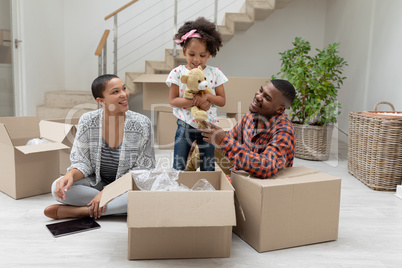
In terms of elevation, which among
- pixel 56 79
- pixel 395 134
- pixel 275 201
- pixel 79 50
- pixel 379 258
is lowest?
pixel 379 258

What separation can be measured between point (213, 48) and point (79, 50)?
3.66 meters

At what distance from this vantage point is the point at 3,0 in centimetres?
378

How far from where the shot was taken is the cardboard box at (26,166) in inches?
79.0

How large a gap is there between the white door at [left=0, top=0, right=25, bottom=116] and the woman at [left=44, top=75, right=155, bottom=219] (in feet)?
8.40

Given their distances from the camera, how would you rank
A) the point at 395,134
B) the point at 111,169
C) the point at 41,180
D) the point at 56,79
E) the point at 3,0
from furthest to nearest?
the point at 56,79, the point at 3,0, the point at 395,134, the point at 41,180, the point at 111,169

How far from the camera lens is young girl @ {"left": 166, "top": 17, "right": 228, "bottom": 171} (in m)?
1.83

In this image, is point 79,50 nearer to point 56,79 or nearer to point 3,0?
point 56,79

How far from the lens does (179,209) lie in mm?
1293

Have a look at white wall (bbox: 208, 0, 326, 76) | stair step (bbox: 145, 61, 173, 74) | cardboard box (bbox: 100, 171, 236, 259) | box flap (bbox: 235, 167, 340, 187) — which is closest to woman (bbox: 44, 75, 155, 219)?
cardboard box (bbox: 100, 171, 236, 259)

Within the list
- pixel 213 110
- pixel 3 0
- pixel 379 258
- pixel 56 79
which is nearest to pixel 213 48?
pixel 213 110

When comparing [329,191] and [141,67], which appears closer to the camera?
[329,191]

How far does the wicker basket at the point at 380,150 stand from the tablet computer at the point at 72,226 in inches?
69.6

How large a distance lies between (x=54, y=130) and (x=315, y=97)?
2143 mm

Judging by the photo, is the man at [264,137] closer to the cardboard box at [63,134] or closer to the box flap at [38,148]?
the box flap at [38,148]
